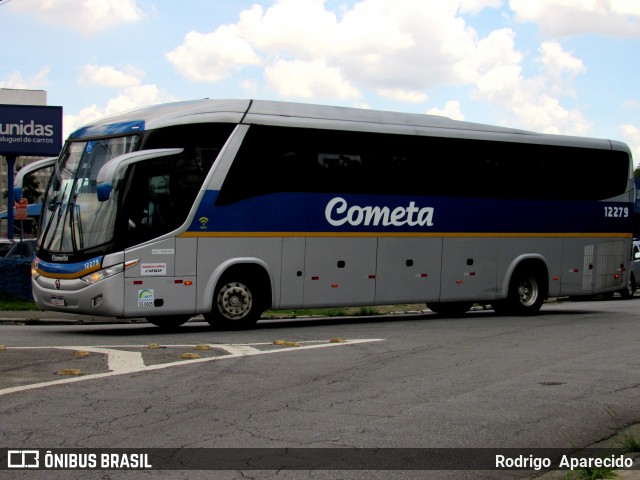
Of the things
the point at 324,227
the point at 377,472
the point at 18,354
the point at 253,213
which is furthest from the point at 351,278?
the point at 377,472

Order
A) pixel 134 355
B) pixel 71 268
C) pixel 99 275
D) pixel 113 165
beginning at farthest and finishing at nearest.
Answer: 1. pixel 71 268
2. pixel 99 275
3. pixel 113 165
4. pixel 134 355

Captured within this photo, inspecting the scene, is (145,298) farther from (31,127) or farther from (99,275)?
(31,127)

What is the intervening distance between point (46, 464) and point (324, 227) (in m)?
11.9

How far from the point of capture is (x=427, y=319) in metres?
21.3

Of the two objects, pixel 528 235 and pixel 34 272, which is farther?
pixel 528 235

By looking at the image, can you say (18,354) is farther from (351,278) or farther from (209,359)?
(351,278)

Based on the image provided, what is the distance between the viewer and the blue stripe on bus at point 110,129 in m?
16.7

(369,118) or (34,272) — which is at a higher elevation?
(369,118)

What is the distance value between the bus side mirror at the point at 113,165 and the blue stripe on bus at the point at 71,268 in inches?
40.9

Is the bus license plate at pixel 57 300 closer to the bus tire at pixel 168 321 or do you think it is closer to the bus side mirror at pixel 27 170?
the bus tire at pixel 168 321

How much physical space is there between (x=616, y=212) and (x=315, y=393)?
15150 mm

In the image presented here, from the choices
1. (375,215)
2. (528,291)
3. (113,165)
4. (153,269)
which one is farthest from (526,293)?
(113,165)

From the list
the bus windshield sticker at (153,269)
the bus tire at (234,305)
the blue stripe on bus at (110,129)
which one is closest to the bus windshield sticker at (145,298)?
the bus windshield sticker at (153,269)

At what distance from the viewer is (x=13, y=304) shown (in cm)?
2347
